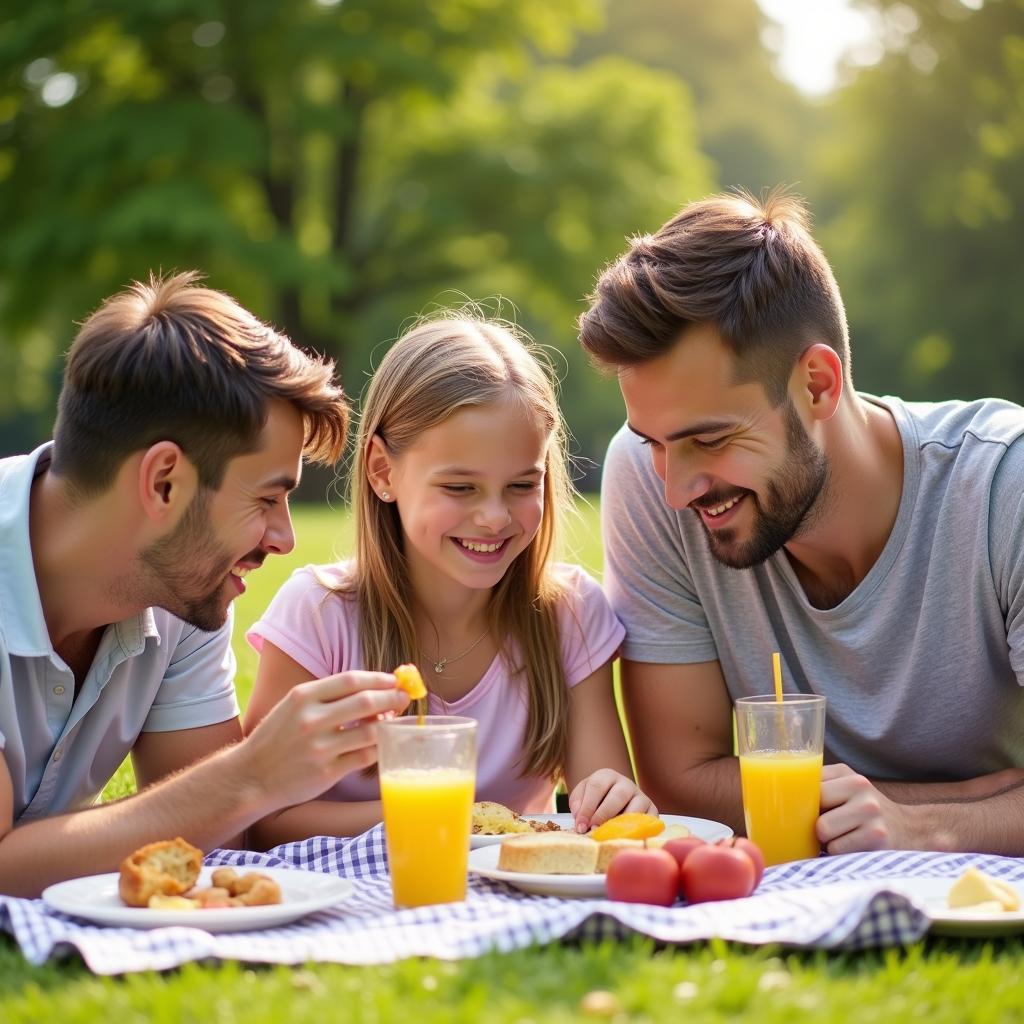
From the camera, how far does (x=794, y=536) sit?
3906mm

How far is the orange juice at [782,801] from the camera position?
3.10 m

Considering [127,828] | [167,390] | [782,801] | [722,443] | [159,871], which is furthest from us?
[722,443]

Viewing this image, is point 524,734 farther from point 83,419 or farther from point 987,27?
point 987,27

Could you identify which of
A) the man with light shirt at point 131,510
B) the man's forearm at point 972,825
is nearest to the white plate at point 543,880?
the man with light shirt at point 131,510

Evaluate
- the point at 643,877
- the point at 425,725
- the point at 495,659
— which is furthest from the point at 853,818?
the point at 495,659

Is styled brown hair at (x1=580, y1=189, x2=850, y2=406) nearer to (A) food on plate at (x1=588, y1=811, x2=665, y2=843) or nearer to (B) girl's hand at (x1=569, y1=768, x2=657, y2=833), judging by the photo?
(B) girl's hand at (x1=569, y1=768, x2=657, y2=833)

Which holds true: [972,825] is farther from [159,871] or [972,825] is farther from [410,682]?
[159,871]

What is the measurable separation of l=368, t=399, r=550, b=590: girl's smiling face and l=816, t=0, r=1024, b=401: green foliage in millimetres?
28714

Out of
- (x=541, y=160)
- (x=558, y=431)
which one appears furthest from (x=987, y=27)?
(x=558, y=431)

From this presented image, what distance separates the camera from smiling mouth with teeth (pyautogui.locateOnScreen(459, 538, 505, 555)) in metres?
3.86

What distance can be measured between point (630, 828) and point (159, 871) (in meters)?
0.95

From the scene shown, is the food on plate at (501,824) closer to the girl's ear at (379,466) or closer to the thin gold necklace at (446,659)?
the thin gold necklace at (446,659)

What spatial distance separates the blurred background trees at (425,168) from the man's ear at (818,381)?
14.5 m

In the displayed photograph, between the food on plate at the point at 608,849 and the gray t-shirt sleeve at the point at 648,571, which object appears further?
the gray t-shirt sleeve at the point at 648,571
